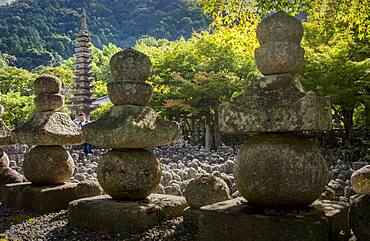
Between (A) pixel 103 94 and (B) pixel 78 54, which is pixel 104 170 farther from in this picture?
(A) pixel 103 94

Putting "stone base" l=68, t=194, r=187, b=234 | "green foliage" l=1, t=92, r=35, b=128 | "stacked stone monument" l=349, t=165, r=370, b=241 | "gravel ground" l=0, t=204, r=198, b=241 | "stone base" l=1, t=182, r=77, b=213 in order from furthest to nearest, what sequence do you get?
"green foliage" l=1, t=92, r=35, b=128
"stone base" l=1, t=182, r=77, b=213
"stone base" l=68, t=194, r=187, b=234
"gravel ground" l=0, t=204, r=198, b=241
"stacked stone monument" l=349, t=165, r=370, b=241

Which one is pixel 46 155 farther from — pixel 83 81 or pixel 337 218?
pixel 83 81

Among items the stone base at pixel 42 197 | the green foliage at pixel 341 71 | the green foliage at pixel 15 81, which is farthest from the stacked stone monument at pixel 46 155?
the green foliage at pixel 15 81

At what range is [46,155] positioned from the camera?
7977 mm

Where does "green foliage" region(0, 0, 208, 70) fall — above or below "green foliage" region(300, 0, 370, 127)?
above

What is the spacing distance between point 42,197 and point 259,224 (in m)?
4.86

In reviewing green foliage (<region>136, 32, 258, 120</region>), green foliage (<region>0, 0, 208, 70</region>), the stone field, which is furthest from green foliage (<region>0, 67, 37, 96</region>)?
green foliage (<region>0, 0, 208, 70</region>)

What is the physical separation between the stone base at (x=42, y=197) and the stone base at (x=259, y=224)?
158 inches

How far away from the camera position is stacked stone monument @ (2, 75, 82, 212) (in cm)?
774

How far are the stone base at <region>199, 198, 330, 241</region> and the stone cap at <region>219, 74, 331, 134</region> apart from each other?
854 mm

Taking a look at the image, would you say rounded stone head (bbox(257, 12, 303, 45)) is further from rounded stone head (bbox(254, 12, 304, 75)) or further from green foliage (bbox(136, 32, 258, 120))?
green foliage (bbox(136, 32, 258, 120))

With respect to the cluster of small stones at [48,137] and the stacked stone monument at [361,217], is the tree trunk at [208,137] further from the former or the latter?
the stacked stone monument at [361,217]

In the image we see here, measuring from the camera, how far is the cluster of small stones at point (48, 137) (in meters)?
7.81

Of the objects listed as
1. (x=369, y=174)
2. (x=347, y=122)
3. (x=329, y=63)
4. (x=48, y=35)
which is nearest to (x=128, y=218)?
(x=369, y=174)
